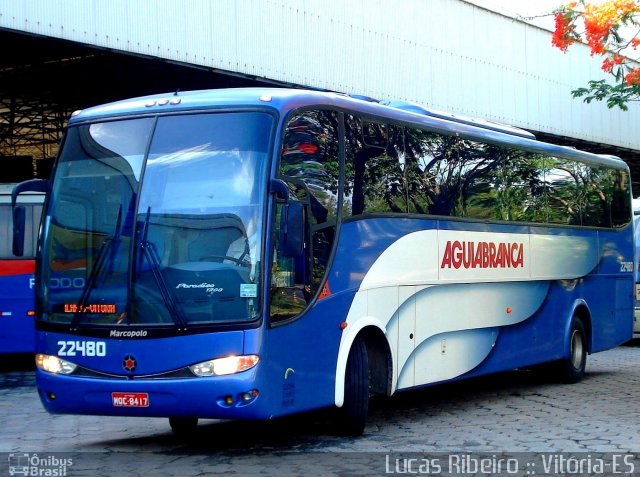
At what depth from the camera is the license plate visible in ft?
28.7

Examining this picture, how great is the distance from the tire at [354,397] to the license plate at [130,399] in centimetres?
197

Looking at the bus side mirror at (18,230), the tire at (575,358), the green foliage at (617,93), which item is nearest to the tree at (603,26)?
the green foliage at (617,93)

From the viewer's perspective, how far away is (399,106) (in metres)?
12.0

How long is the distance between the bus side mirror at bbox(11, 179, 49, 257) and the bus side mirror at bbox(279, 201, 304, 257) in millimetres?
2194

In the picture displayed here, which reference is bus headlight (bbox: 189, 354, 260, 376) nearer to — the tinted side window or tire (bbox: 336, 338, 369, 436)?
the tinted side window

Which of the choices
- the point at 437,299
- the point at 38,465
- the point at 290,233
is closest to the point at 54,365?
the point at 38,465

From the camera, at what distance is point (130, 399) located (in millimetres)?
8789

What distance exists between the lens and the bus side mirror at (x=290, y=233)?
29.3ft

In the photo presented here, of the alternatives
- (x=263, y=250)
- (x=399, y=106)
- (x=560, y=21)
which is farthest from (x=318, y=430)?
(x=560, y=21)

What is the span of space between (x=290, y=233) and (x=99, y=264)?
5.04 ft

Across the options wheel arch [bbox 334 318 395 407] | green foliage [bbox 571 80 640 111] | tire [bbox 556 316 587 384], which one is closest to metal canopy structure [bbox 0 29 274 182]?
green foliage [bbox 571 80 640 111]

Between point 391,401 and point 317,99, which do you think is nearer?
point 317,99

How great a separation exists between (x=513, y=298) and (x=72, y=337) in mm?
6026

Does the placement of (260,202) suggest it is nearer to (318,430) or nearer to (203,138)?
(203,138)
